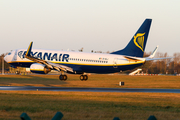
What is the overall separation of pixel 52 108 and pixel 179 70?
14363 cm

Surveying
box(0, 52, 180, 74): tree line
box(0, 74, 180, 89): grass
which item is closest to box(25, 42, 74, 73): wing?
box(0, 74, 180, 89): grass

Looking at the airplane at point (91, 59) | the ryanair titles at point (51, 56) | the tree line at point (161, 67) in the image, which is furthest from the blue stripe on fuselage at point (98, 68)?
the tree line at point (161, 67)

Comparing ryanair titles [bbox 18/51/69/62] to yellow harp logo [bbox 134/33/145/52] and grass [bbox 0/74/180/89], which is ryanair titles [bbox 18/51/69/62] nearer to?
grass [bbox 0/74/180/89]

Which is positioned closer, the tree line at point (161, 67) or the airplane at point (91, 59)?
the airplane at point (91, 59)

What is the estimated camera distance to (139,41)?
5006 cm

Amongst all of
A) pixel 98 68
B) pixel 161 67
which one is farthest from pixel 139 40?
pixel 161 67

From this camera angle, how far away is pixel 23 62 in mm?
55156

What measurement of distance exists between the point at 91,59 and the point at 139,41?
8894 mm

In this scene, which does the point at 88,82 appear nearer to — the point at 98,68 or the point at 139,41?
the point at 98,68

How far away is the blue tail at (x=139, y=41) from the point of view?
49.8 meters

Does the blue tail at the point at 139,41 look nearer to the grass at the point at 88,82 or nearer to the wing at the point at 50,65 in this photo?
the grass at the point at 88,82

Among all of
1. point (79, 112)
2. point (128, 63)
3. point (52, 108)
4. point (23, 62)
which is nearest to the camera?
point (79, 112)

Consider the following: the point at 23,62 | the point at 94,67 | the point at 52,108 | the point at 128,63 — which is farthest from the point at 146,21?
the point at 52,108

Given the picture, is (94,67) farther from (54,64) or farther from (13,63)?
(13,63)
